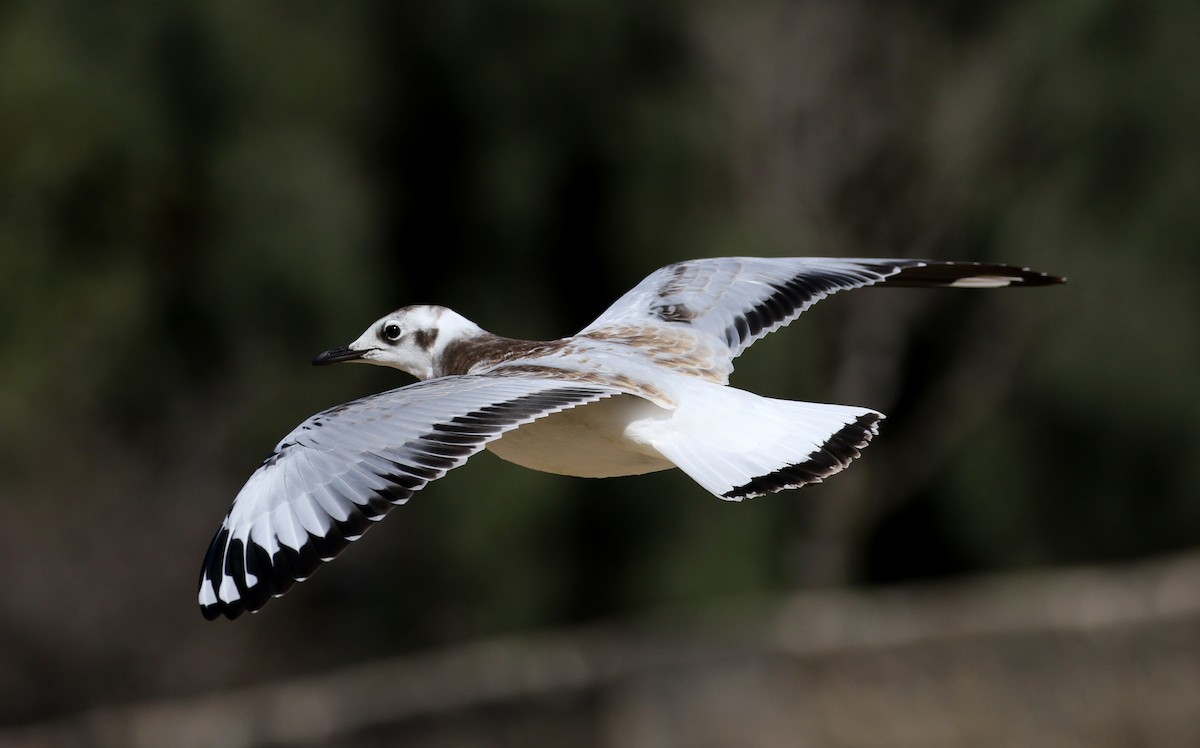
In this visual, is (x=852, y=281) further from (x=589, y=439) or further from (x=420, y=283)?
(x=420, y=283)

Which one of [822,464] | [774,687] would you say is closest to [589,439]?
[822,464]

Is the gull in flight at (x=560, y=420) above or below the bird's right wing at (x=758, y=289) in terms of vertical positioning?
below

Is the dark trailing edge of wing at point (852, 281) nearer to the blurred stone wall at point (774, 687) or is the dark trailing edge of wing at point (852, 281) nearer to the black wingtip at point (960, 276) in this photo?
the black wingtip at point (960, 276)

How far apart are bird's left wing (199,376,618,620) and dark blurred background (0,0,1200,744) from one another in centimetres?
695

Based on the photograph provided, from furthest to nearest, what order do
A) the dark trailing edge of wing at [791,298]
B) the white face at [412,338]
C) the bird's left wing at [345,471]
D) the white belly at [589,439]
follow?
the dark trailing edge of wing at [791,298] → the white face at [412,338] → the white belly at [589,439] → the bird's left wing at [345,471]

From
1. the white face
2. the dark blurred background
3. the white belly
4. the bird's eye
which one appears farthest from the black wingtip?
the dark blurred background

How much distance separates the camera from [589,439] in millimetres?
4168

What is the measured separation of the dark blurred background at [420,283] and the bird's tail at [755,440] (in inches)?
262

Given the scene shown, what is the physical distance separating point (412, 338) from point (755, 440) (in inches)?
49.4

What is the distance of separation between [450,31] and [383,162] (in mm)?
998

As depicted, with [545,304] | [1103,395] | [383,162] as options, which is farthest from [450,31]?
[1103,395]

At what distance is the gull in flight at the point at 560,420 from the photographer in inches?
142

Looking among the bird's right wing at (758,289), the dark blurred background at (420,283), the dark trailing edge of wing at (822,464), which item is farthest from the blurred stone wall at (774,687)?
the dark trailing edge of wing at (822,464)

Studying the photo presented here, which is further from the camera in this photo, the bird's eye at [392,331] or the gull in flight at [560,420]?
the bird's eye at [392,331]
